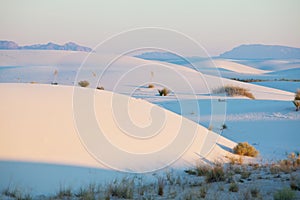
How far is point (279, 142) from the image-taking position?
15711 mm

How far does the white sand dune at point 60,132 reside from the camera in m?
9.46

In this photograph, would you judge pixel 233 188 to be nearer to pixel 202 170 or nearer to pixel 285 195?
pixel 285 195

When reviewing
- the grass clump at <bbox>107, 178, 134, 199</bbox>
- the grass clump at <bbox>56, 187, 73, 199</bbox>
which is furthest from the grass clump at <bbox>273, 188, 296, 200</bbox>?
the grass clump at <bbox>56, 187, 73, 199</bbox>

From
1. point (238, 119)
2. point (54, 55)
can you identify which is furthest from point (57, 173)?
point (54, 55)

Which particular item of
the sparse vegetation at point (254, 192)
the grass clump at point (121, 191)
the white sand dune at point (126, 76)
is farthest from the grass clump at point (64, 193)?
the white sand dune at point (126, 76)

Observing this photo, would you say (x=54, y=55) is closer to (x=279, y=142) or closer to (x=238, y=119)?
(x=238, y=119)

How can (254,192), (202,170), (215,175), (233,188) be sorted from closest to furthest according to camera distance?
(254,192) < (233,188) < (215,175) < (202,170)

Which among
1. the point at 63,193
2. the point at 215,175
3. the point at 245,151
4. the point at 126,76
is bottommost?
the point at 63,193

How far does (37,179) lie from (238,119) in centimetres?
1265

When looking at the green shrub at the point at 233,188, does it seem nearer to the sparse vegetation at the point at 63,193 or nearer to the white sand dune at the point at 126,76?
the sparse vegetation at the point at 63,193

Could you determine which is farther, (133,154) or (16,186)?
(133,154)

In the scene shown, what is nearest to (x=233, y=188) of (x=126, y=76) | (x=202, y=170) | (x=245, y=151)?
(x=202, y=170)

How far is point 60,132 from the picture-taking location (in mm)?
10156

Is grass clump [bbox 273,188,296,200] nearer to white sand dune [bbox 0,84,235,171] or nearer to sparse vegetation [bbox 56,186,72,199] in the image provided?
sparse vegetation [bbox 56,186,72,199]
